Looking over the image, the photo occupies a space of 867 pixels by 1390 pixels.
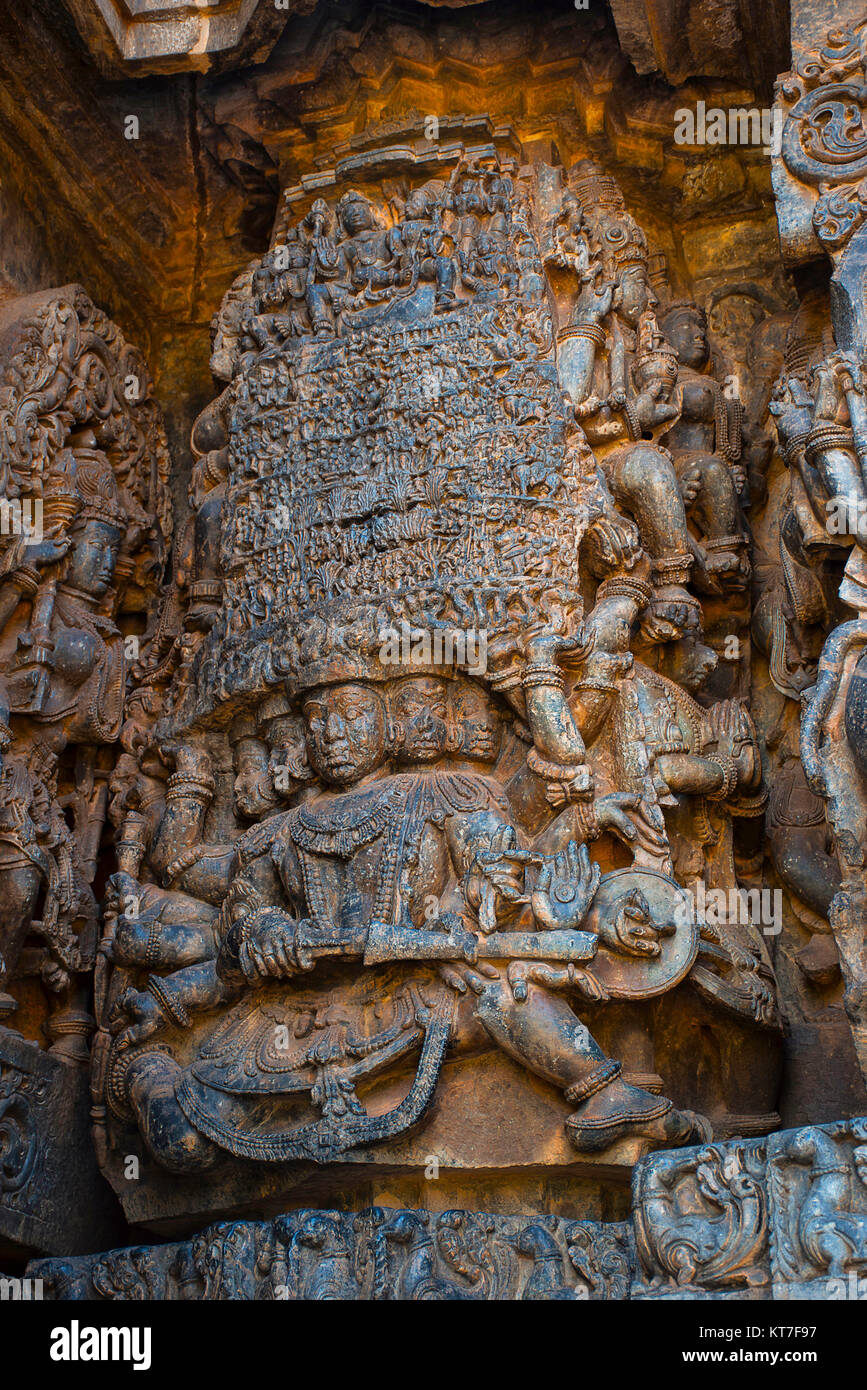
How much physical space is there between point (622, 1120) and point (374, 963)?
1.07m

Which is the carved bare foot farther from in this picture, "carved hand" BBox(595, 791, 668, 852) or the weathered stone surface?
the weathered stone surface

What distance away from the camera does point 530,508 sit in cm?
721

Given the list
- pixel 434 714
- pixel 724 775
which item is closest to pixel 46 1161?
pixel 434 714

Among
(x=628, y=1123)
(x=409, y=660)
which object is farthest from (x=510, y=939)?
(x=409, y=660)

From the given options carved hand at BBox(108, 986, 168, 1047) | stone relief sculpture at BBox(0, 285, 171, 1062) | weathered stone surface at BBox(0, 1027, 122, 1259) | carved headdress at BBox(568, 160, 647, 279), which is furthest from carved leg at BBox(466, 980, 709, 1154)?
carved headdress at BBox(568, 160, 647, 279)

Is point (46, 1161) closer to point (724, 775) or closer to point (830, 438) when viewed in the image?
point (724, 775)

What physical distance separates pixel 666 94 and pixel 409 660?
3382 mm

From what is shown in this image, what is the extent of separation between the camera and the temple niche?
6.26m

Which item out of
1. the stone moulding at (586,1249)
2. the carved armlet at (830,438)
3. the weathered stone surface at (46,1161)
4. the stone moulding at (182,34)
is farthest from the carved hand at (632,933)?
the stone moulding at (182,34)

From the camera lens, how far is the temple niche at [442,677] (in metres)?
6.26

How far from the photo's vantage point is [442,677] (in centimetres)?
712

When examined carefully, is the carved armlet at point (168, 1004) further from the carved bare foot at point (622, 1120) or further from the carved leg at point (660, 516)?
the carved leg at point (660, 516)

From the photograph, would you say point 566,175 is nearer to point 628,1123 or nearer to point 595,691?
point 595,691

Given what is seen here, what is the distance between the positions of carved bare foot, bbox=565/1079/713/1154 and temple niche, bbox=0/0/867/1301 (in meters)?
0.02
